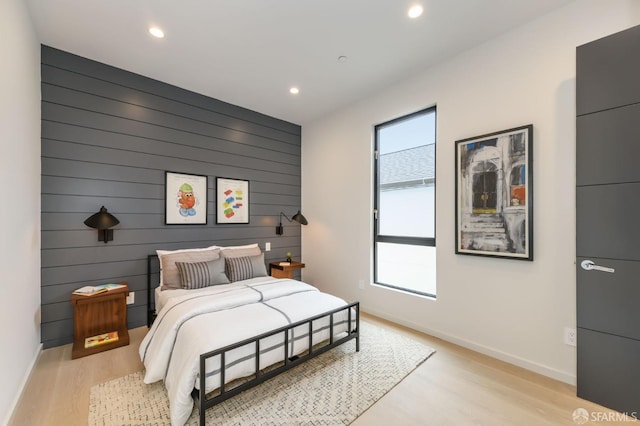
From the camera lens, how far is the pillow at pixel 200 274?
9.54 ft

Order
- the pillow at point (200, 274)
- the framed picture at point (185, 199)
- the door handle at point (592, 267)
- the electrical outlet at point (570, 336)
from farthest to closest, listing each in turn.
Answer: the framed picture at point (185, 199), the pillow at point (200, 274), the electrical outlet at point (570, 336), the door handle at point (592, 267)

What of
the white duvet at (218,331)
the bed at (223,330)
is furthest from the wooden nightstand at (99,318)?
the white duvet at (218,331)

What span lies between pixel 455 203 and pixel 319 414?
226 cm

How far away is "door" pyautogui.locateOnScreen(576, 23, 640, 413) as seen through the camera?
70.6 inches

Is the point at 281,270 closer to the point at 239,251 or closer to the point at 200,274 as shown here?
the point at 239,251

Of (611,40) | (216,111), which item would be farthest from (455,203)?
(216,111)

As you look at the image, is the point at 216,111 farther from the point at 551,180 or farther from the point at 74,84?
the point at 551,180

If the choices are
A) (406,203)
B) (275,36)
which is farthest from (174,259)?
(406,203)

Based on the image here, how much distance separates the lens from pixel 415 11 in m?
2.23

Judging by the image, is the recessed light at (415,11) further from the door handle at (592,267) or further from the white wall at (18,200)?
the white wall at (18,200)

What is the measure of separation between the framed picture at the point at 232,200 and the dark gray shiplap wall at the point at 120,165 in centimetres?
9

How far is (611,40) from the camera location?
189 centimetres

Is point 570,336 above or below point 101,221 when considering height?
below

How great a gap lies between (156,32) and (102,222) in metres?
1.92
